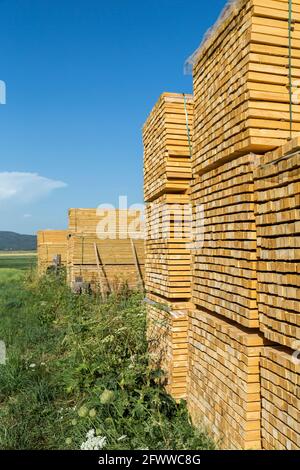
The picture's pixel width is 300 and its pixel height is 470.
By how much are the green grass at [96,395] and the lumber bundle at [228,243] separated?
1.23 m

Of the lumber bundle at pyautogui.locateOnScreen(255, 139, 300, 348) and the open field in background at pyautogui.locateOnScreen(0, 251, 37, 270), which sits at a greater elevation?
the lumber bundle at pyautogui.locateOnScreen(255, 139, 300, 348)

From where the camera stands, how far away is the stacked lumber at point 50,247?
67.5 feet

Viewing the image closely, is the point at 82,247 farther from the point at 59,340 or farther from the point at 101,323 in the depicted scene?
the point at 101,323

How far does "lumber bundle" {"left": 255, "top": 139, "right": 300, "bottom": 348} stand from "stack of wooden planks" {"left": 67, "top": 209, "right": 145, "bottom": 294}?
1043cm

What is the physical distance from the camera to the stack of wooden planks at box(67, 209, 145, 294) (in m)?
13.8

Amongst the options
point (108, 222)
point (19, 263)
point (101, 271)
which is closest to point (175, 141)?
point (101, 271)

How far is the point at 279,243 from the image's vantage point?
299cm

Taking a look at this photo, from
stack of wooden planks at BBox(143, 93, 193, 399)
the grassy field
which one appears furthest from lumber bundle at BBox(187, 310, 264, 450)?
the grassy field

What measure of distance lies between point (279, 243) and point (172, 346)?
2.69 metres

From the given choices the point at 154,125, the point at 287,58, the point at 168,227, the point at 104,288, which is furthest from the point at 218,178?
the point at 104,288

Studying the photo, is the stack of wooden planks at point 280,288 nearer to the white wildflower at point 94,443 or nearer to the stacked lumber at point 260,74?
the stacked lumber at point 260,74

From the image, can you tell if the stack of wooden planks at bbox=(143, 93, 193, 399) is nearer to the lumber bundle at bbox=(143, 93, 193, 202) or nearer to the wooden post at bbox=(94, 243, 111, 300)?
the lumber bundle at bbox=(143, 93, 193, 202)

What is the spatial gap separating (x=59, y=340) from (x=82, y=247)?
18.5 ft

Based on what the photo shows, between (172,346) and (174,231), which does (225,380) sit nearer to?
(172,346)
